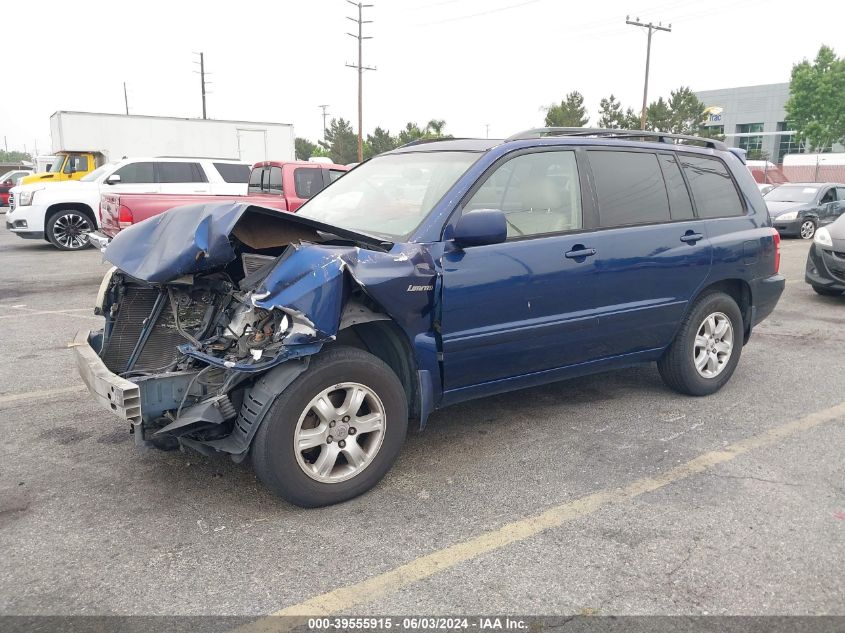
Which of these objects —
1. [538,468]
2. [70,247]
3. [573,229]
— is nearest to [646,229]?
[573,229]

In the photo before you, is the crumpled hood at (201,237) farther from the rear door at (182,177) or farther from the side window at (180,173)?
the side window at (180,173)

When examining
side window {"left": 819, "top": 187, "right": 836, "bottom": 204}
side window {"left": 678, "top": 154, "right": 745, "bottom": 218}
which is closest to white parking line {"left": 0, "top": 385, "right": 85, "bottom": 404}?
side window {"left": 678, "top": 154, "right": 745, "bottom": 218}

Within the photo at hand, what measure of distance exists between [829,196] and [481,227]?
1752 centimetres

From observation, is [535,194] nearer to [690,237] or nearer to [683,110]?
[690,237]

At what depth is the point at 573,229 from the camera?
4.15 m

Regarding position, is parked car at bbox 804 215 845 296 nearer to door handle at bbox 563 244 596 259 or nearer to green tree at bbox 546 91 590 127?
door handle at bbox 563 244 596 259

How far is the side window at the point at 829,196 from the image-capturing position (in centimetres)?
1730

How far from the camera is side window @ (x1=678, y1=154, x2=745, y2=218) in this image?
4895 mm

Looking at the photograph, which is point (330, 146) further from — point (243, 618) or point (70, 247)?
point (243, 618)

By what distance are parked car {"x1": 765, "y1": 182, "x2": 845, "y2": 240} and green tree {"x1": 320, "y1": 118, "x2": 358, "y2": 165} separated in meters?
63.3

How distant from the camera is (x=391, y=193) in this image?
4160mm

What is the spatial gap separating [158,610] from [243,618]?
33cm

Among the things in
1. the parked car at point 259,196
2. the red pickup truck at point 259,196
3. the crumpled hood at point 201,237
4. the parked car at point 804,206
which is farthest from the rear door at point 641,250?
the parked car at point 804,206

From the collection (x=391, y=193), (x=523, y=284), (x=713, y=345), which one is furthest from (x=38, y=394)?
(x=713, y=345)
